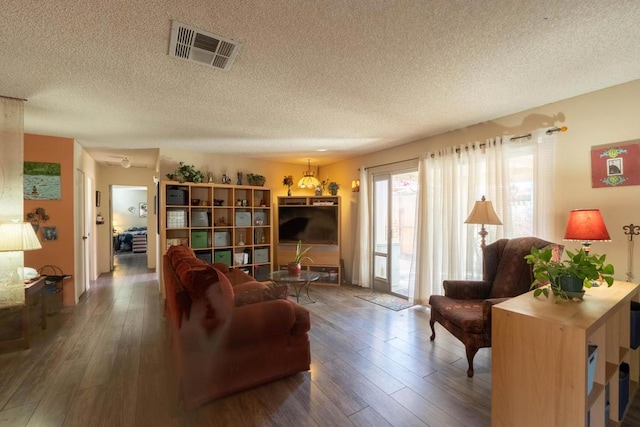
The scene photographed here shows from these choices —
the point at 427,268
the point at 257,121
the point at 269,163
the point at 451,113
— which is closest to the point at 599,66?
the point at 451,113

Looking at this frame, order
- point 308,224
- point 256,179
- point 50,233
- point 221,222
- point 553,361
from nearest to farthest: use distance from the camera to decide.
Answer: point 553,361 < point 50,233 < point 221,222 < point 256,179 < point 308,224

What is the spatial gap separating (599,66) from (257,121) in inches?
118

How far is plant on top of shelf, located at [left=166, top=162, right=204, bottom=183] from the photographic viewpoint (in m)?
4.41

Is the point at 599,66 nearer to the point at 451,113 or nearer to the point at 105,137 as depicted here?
the point at 451,113

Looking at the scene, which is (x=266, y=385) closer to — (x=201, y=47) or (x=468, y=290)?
(x=468, y=290)

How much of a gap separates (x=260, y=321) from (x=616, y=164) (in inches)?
124

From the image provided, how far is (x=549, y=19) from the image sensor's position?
5.15 ft

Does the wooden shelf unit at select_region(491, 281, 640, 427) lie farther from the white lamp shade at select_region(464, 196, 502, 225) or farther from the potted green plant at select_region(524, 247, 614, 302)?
the white lamp shade at select_region(464, 196, 502, 225)

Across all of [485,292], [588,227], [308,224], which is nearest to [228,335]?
[485,292]

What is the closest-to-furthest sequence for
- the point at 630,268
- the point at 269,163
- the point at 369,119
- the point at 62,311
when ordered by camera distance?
the point at 630,268, the point at 369,119, the point at 62,311, the point at 269,163

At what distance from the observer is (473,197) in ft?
10.8

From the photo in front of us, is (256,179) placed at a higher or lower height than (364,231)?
higher

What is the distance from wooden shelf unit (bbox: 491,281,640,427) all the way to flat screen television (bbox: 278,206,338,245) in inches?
143

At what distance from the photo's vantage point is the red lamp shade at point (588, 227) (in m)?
2.12
